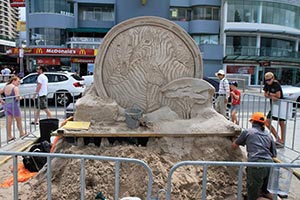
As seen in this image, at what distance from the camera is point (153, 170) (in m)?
4.22

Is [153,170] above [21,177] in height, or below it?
above

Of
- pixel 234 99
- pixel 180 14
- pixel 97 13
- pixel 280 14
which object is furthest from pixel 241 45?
pixel 234 99

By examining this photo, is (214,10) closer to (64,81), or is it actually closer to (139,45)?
(64,81)

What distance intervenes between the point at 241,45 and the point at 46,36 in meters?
22.6

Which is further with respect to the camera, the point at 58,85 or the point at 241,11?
the point at 241,11

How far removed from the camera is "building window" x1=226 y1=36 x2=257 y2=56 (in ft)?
112

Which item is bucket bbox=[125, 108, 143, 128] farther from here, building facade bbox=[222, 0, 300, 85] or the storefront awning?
the storefront awning

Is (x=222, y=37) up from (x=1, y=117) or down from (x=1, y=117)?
up

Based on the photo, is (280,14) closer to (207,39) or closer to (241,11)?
(241,11)

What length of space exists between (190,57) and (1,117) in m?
7.74

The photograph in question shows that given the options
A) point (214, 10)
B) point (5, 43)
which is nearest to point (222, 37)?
point (214, 10)

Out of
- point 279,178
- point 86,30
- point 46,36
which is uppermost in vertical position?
point 86,30

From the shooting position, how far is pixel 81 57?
31125 mm

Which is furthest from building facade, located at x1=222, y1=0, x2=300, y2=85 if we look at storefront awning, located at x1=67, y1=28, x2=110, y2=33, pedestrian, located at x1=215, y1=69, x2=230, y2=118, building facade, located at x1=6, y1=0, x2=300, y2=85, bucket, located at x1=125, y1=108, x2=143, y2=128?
bucket, located at x1=125, y1=108, x2=143, y2=128
